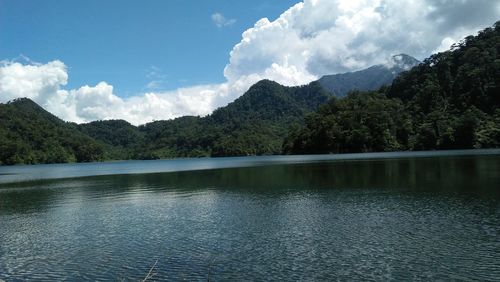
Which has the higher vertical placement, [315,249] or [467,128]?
[467,128]

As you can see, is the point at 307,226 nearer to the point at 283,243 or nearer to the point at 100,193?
the point at 283,243

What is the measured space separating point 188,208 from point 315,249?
76.3ft

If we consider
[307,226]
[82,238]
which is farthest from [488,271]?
[82,238]

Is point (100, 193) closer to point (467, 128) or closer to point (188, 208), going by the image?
point (188, 208)

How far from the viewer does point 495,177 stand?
5994cm

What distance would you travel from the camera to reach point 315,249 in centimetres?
2584

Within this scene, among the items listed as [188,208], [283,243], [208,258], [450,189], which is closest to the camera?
[208,258]

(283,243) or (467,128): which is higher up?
(467,128)

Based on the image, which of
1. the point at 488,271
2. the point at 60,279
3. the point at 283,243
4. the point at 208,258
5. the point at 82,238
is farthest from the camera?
the point at 82,238

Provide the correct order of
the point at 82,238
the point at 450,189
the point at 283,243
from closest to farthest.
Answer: the point at 283,243
the point at 82,238
the point at 450,189

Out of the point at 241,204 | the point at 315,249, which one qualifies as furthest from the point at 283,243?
the point at 241,204

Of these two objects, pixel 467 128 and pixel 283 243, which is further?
pixel 467 128

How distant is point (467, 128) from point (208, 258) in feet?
630

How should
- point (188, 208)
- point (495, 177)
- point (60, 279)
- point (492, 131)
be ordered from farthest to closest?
point (492, 131), point (495, 177), point (188, 208), point (60, 279)
